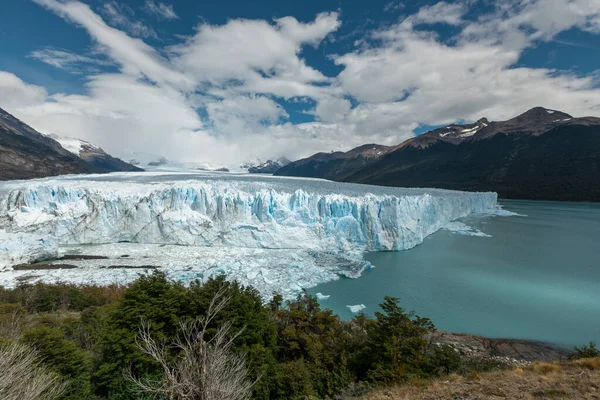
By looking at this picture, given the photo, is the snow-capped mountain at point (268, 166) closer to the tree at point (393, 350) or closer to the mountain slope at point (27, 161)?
the mountain slope at point (27, 161)

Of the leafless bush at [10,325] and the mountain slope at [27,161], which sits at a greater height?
the mountain slope at [27,161]

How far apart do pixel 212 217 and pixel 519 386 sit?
753 inches

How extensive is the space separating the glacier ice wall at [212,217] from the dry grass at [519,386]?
46.2 ft

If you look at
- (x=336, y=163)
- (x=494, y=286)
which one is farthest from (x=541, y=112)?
(x=494, y=286)

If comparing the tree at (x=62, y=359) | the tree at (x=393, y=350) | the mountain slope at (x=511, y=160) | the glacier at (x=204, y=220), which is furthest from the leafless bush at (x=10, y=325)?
the mountain slope at (x=511, y=160)

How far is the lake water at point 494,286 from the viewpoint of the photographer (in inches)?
428

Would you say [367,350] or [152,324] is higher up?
[152,324]

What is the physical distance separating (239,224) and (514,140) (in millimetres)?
92753

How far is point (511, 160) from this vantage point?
237 feet

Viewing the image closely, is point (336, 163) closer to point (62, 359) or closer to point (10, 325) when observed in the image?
point (10, 325)

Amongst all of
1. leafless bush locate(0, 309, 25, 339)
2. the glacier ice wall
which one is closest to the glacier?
the glacier ice wall

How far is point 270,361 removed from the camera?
6.68 metres

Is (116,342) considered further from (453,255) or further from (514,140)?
(514,140)

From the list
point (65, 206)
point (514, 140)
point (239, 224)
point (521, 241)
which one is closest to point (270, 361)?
point (239, 224)
